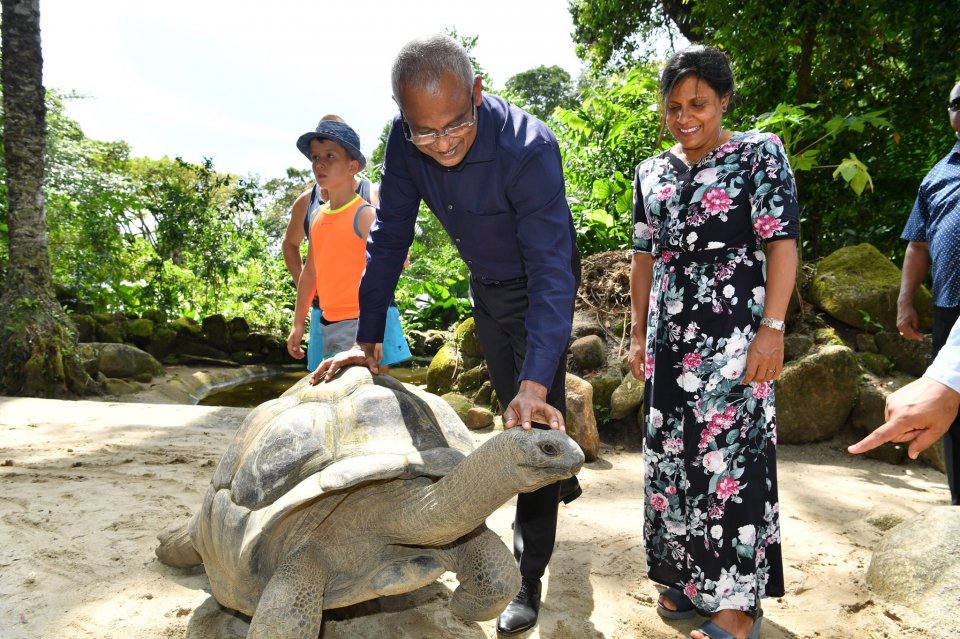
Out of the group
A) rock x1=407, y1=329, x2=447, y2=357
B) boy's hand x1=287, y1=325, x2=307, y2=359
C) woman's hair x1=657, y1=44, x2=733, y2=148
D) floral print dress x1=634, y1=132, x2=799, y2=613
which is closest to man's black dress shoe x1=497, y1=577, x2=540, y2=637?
floral print dress x1=634, y1=132, x2=799, y2=613

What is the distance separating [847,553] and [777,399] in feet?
6.28

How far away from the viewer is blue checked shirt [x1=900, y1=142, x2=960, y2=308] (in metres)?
2.79

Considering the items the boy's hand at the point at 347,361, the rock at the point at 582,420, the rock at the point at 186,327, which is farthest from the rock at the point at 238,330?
the boy's hand at the point at 347,361

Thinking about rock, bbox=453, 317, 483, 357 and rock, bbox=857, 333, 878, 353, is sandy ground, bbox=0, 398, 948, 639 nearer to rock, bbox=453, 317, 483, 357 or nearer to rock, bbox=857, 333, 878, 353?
rock, bbox=857, 333, 878, 353

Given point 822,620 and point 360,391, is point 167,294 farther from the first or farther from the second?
point 822,620

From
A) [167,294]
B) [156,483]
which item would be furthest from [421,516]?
[167,294]

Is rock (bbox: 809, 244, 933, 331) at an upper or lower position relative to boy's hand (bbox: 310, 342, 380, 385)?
upper

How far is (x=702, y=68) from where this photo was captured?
2059 millimetres

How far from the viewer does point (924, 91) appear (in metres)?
6.57

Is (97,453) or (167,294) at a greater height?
(167,294)

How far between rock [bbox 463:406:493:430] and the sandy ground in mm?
1032

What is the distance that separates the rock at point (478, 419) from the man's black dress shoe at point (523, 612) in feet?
9.17

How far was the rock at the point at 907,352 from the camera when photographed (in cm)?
499

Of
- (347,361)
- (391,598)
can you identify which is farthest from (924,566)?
(347,361)
